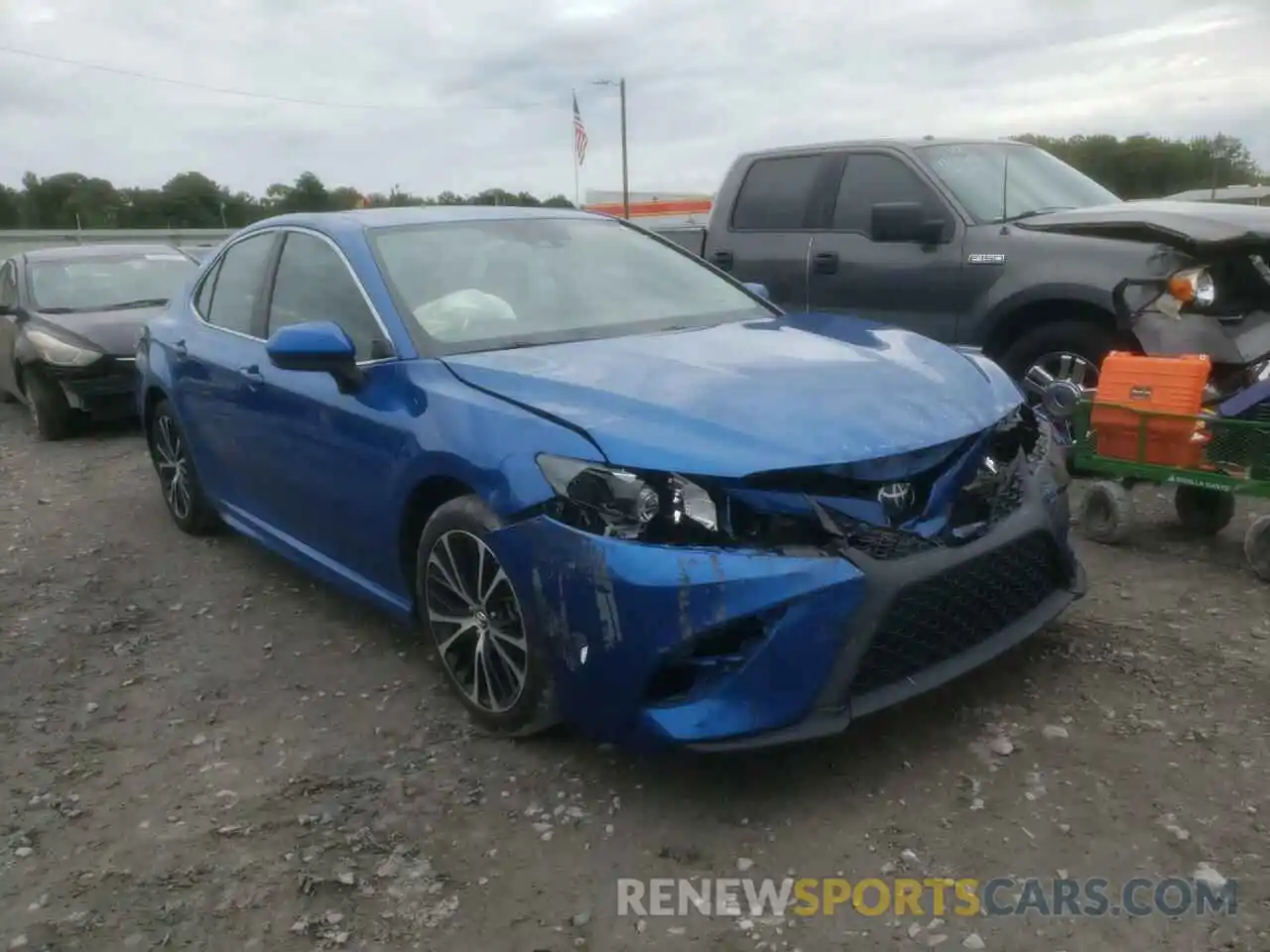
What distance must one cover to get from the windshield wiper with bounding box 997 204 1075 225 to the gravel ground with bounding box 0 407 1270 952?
8.27 ft

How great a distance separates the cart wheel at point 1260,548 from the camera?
438cm

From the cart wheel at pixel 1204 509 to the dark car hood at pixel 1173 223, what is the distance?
3.76 feet

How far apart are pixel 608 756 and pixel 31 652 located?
103 inches

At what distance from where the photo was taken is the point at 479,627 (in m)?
3.40

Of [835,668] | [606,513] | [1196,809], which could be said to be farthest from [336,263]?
[1196,809]

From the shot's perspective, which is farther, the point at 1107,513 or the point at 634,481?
the point at 1107,513

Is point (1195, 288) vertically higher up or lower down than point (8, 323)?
higher up

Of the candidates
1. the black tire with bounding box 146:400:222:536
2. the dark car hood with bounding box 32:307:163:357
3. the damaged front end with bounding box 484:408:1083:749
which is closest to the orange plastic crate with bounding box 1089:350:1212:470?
the damaged front end with bounding box 484:408:1083:749

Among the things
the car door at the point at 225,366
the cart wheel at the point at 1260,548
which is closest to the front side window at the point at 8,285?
the car door at the point at 225,366

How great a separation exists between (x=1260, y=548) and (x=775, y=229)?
12.4ft

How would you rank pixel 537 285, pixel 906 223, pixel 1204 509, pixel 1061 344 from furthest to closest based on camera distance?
pixel 906 223 < pixel 1061 344 < pixel 1204 509 < pixel 537 285

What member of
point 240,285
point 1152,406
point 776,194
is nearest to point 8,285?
point 240,285

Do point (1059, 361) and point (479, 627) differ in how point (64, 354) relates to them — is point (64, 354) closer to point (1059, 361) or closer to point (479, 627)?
point (479, 627)

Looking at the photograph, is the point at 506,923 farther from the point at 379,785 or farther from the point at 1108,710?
the point at 1108,710
